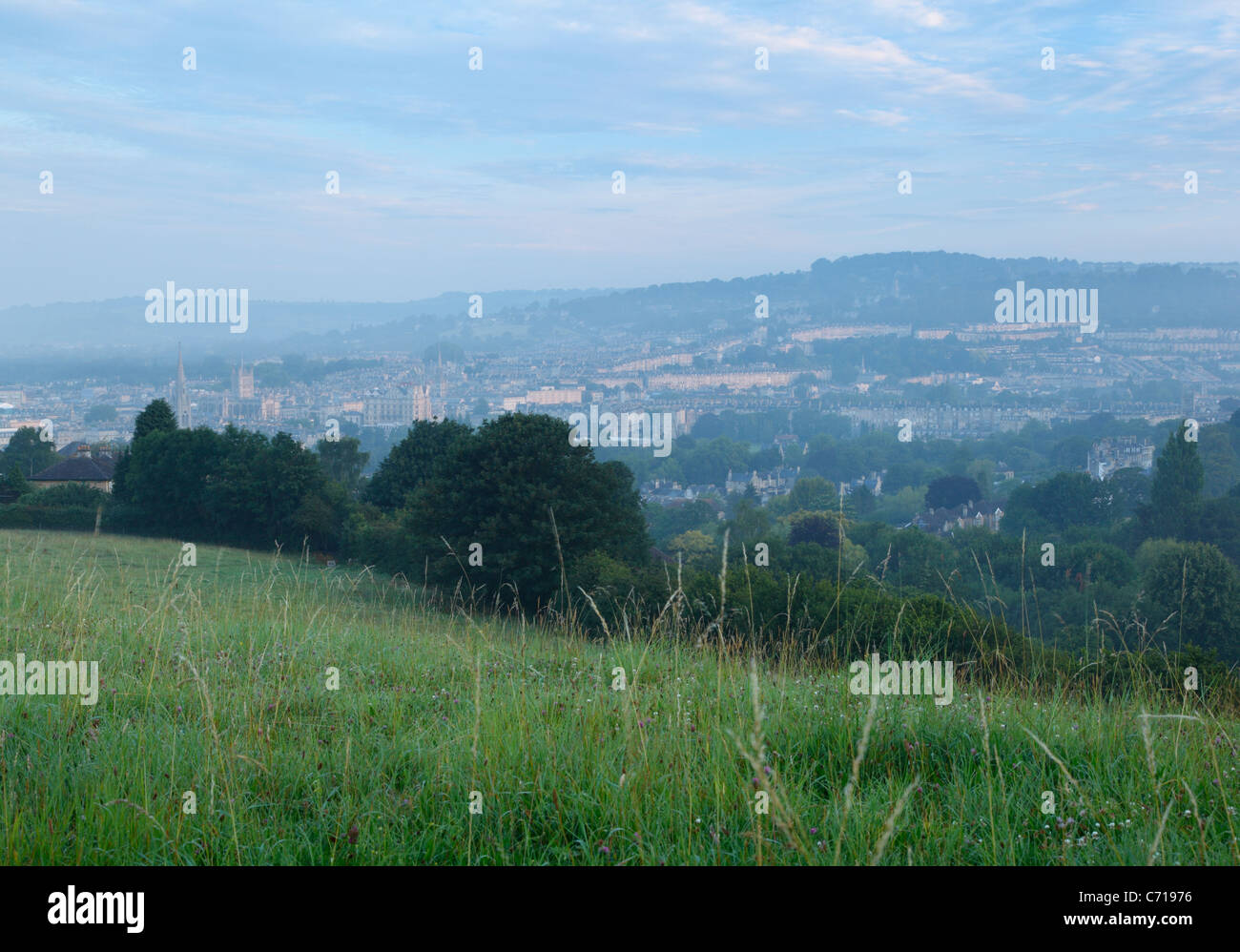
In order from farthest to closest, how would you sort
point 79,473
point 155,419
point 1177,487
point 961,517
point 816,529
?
point 961,517 < point 1177,487 < point 816,529 < point 79,473 < point 155,419

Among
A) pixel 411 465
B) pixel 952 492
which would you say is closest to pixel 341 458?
pixel 411 465

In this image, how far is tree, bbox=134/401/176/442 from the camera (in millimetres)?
44031

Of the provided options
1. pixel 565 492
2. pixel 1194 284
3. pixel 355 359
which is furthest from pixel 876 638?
pixel 1194 284

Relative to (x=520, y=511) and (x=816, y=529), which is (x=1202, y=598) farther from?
(x=520, y=511)

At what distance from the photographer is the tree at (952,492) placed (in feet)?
278

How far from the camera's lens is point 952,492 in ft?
281

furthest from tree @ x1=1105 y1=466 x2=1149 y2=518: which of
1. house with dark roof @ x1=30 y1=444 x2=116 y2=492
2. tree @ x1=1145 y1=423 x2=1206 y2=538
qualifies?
house with dark roof @ x1=30 y1=444 x2=116 y2=492

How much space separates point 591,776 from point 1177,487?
6727 cm

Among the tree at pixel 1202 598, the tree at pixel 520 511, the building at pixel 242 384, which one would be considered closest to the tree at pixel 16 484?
the tree at pixel 520 511

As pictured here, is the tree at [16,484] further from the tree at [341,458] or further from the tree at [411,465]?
the tree at [341,458]

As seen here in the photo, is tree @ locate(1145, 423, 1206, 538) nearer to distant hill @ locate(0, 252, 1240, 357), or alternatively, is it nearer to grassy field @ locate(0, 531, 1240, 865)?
grassy field @ locate(0, 531, 1240, 865)

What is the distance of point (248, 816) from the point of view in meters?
2.87

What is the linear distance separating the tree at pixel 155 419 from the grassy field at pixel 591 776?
44.9 meters
